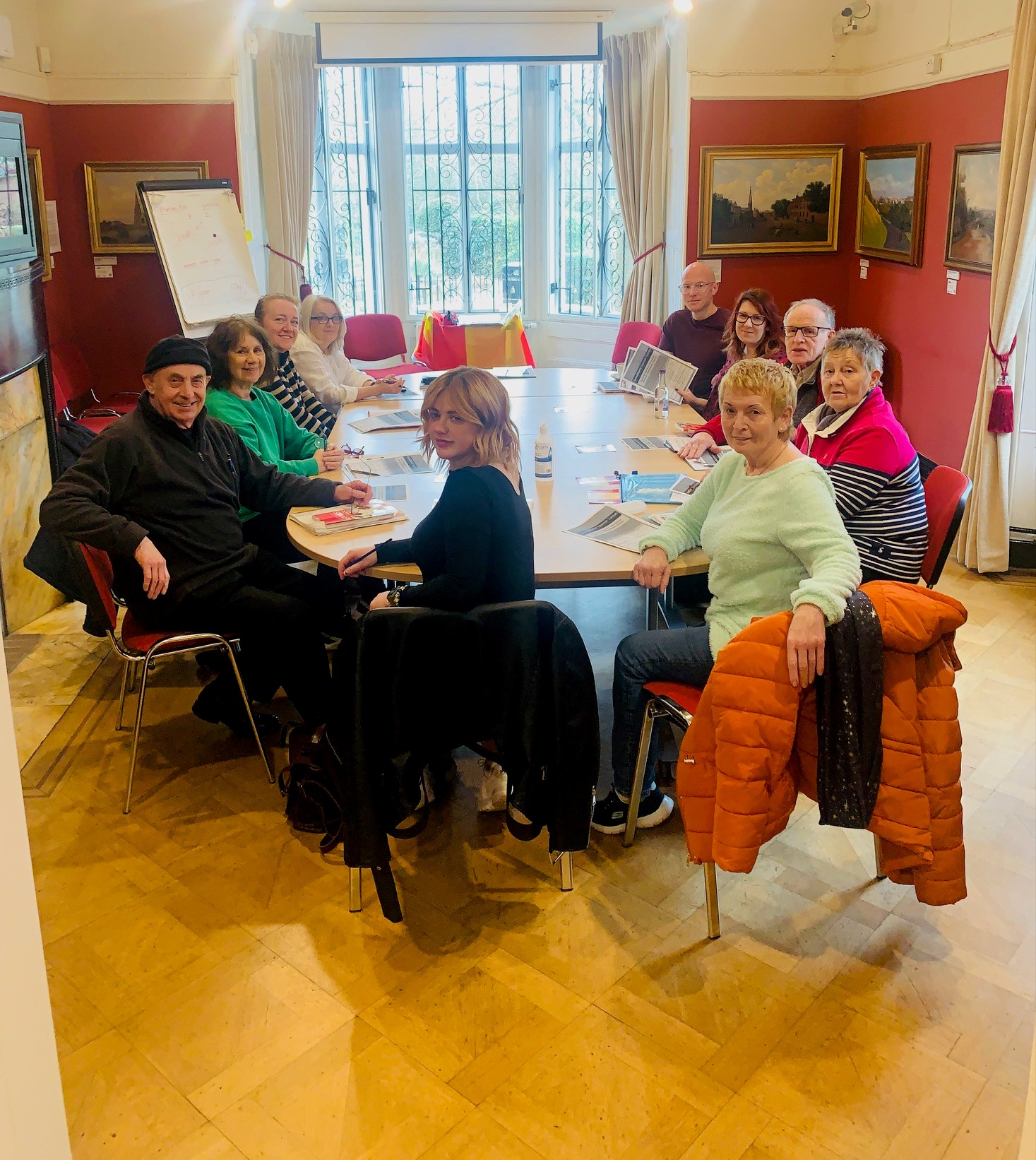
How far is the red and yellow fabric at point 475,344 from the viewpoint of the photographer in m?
6.57

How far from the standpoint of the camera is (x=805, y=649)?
6.91ft

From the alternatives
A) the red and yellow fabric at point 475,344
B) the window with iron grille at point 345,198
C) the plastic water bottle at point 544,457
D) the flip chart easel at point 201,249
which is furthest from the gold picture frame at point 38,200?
the plastic water bottle at point 544,457

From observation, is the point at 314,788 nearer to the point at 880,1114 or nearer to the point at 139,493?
the point at 139,493

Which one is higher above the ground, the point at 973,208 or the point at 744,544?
the point at 973,208

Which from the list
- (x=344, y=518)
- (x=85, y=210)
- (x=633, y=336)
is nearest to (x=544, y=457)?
(x=344, y=518)

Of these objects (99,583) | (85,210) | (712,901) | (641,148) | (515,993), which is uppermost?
(641,148)

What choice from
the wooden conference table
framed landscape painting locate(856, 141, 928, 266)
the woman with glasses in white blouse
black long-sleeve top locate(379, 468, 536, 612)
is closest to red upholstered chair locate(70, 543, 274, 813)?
the wooden conference table

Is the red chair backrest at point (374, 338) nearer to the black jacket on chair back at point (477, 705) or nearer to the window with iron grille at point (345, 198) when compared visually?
the window with iron grille at point (345, 198)

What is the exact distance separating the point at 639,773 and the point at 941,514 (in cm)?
108

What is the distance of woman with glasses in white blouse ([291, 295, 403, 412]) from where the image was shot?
15.9 ft

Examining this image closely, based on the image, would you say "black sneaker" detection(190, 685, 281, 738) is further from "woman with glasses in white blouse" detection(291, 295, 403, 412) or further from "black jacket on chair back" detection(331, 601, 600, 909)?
"woman with glasses in white blouse" detection(291, 295, 403, 412)

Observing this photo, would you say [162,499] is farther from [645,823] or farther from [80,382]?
[80,382]

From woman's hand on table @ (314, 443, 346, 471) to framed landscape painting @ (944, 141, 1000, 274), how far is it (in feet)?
10.2

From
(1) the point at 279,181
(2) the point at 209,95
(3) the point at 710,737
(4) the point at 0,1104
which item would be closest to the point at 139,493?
(3) the point at 710,737
